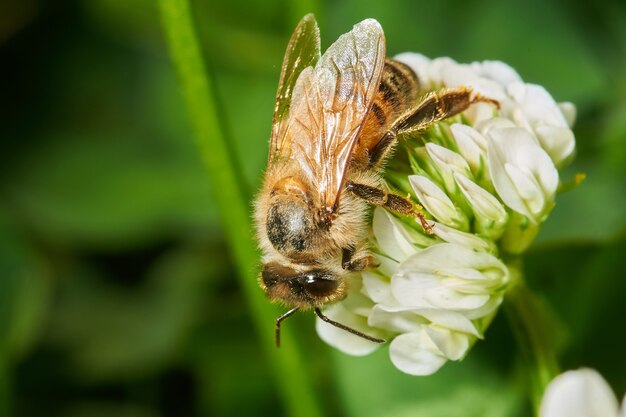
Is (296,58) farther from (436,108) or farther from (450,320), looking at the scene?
(450,320)

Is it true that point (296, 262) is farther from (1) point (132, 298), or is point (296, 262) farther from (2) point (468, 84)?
(1) point (132, 298)

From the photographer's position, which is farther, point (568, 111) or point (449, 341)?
point (568, 111)

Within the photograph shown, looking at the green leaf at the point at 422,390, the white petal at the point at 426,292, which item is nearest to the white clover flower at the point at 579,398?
the white petal at the point at 426,292

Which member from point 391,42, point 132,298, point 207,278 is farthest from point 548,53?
point 132,298

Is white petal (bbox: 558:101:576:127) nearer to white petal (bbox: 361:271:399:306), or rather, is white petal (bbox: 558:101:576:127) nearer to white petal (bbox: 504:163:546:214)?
white petal (bbox: 504:163:546:214)

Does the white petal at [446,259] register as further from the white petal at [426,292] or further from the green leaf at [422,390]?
the green leaf at [422,390]

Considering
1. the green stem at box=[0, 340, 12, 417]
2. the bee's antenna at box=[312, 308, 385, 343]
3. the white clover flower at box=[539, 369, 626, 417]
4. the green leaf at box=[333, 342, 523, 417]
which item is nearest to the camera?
the white clover flower at box=[539, 369, 626, 417]

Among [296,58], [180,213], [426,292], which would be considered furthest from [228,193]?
[180,213]

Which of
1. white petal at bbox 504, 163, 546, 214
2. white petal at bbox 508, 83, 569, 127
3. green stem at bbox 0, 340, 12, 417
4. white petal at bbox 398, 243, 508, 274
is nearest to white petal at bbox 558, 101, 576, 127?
white petal at bbox 508, 83, 569, 127
